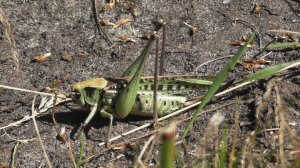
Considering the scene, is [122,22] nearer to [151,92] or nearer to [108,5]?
[108,5]

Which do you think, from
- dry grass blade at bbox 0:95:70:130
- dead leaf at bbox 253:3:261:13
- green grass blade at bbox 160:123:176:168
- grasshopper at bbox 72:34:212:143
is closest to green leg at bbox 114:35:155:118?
grasshopper at bbox 72:34:212:143

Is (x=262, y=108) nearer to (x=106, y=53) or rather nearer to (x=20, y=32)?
(x=106, y=53)

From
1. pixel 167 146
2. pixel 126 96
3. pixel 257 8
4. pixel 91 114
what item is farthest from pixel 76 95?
pixel 167 146

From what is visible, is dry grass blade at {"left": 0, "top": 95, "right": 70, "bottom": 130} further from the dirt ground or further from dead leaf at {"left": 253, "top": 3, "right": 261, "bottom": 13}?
dead leaf at {"left": 253, "top": 3, "right": 261, "bottom": 13}

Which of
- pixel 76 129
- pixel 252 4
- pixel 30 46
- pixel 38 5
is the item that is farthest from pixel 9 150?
pixel 252 4

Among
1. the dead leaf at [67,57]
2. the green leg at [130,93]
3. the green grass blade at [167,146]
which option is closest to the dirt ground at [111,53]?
the dead leaf at [67,57]

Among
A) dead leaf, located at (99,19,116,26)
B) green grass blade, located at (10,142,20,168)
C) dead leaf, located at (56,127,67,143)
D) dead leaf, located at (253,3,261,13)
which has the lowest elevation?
green grass blade, located at (10,142,20,168)
